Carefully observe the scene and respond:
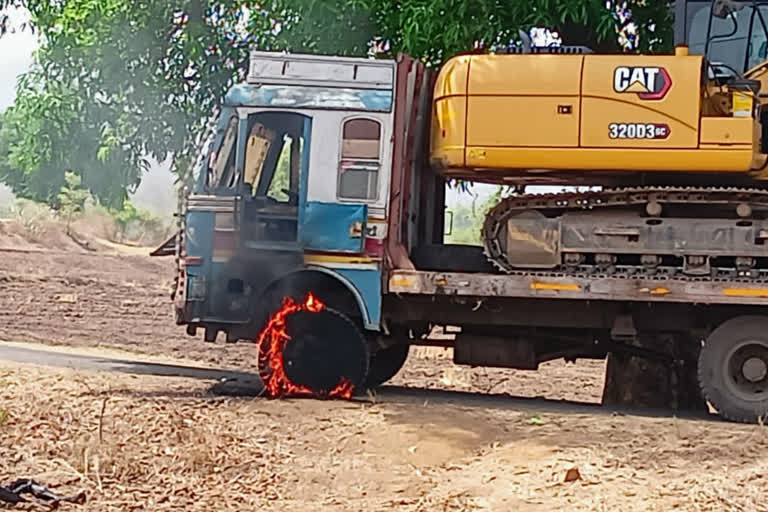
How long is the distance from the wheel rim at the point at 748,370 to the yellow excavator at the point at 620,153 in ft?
2.28

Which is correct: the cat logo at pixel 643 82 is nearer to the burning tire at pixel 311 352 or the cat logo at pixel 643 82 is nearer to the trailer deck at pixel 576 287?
the trailer deck at pixel 576 287

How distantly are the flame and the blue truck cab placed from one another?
0.43 feet

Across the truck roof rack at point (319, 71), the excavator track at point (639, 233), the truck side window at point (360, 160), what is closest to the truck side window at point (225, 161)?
the truck roof rack at point (319, 71)

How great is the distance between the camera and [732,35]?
12.2 metres

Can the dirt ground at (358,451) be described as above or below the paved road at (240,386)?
below

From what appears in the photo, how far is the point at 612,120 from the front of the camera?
10938 mm

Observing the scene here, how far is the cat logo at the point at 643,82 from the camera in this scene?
10820mm

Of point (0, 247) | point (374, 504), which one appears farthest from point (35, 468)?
point (0, 247)

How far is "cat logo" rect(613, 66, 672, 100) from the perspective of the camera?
1082 centimetres

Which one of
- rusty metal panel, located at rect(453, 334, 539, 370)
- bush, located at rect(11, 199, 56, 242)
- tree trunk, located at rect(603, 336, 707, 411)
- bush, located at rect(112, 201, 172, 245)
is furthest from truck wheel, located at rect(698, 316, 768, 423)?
bush, located at rect(112, 201, 172, 245)

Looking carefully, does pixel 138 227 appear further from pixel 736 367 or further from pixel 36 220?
pixel 736 367

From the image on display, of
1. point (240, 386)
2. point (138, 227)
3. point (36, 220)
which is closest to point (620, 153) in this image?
point (240, 386)

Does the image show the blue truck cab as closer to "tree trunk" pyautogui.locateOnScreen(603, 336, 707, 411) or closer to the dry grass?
the dry grass

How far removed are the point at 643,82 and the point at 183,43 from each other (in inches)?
225
